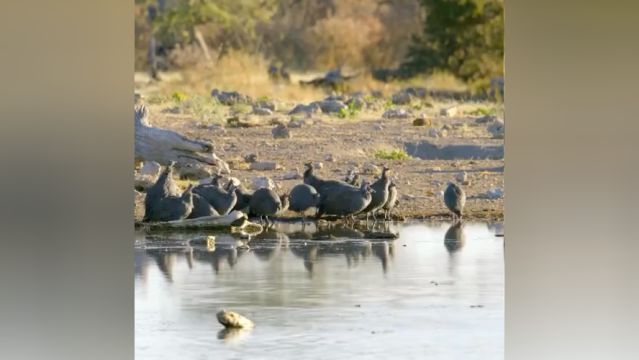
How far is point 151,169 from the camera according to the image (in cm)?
345

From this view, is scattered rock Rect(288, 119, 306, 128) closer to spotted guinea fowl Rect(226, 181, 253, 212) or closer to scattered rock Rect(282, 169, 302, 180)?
scattered rock Rect(282, 169, 302, 180)

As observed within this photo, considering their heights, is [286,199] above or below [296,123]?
below

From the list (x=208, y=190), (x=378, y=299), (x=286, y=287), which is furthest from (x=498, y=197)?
(x=208, y=190)

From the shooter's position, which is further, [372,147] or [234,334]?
[372,147]

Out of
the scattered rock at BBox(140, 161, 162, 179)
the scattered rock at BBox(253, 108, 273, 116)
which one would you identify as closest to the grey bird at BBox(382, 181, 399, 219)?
the scattered rock at BBox(253, 108, 273, 116)

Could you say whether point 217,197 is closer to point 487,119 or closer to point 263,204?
point 263,204

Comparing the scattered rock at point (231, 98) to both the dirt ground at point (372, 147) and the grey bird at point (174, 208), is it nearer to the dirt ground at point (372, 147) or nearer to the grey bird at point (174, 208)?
the dirt ground at point (372, 147)

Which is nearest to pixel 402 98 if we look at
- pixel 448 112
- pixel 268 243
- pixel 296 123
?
pixel 448 112

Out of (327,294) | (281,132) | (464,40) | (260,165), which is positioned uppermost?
(464,40)

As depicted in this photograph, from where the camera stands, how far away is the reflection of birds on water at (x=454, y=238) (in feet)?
11.6

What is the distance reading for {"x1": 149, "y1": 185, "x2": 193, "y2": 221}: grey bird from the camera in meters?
3.44

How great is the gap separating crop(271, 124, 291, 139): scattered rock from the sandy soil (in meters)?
0.02

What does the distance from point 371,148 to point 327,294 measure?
59cm

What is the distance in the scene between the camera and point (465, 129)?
11.8 feet
